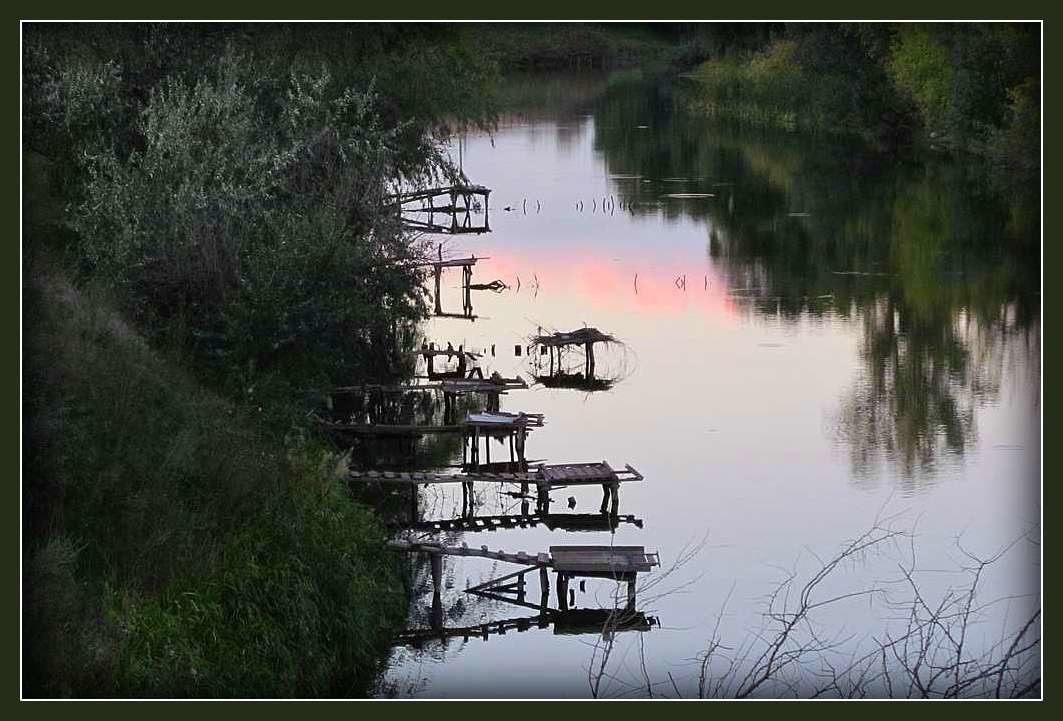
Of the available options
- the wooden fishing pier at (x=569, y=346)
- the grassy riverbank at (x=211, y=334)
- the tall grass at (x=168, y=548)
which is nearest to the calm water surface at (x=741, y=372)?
the wooden fishing pier at (x=569, y=346)

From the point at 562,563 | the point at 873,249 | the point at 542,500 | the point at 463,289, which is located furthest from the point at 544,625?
the point at 873,249

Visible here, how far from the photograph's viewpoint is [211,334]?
20.7 m

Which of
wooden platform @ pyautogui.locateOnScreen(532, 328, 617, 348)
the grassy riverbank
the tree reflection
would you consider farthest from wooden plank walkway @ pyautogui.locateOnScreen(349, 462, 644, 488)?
wooden platform @ pyautogui.locateOnScreen(532, 328, 617, 348)

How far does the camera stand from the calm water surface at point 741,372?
1758 cm

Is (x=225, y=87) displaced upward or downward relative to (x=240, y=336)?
upward

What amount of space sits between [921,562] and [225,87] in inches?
465

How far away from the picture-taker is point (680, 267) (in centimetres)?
3862

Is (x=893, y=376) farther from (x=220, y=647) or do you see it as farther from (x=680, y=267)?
(x=220, y=647)

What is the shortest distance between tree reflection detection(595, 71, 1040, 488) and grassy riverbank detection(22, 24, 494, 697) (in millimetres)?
7913

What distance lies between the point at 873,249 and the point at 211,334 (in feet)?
77.5

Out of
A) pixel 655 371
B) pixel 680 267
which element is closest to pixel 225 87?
pixel 655 371

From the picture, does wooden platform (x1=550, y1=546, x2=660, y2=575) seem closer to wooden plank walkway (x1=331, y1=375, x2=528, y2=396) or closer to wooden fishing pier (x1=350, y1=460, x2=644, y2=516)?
wooden fishing pier (x1=350, y1=460, x2=644, y2=516)

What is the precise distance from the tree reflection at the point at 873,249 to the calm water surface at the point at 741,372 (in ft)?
0.30

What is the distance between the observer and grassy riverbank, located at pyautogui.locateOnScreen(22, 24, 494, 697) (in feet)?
44.0
